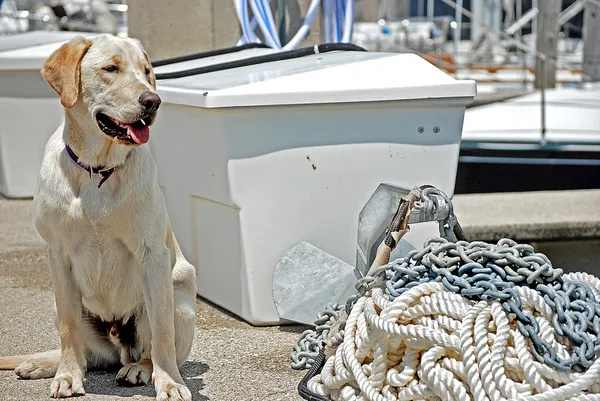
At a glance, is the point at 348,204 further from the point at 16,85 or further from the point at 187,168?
the point at 16,85

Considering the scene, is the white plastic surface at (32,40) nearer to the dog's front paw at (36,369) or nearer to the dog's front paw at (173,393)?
the dog's front paw at (36,369)

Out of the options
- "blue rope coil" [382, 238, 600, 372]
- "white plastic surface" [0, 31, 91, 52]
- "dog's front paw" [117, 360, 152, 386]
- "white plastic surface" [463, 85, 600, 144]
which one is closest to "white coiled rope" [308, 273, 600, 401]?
"blue rope coil" [382, 238, 600, 372]

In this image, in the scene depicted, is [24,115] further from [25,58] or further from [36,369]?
[36,369]

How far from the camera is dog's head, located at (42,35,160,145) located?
2760mm

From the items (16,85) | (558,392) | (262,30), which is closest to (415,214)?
(558,392)

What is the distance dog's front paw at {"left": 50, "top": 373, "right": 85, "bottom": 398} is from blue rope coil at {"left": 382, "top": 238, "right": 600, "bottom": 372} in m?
1.06

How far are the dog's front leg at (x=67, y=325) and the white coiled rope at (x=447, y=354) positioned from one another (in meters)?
0.87

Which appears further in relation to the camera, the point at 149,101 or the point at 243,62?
the point at 243,62

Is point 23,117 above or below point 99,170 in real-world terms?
below

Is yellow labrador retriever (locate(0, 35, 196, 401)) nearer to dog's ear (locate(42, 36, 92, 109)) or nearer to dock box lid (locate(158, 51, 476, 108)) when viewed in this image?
dog's ear (locate(42, 36, 92, 109))

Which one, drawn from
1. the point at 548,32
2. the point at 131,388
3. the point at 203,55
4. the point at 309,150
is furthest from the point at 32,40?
the point at 548,32

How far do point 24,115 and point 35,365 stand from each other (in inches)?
147

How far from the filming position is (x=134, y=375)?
3.03 m

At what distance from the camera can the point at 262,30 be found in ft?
16.8
